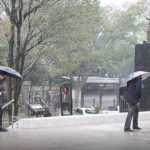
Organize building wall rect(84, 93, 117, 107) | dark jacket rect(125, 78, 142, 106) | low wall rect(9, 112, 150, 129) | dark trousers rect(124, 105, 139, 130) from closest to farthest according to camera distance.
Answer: dark jacket rect(125, 78, 142, 106) < dark trousers rect(124, 105, 139, 130) < low wall rect(9, 112, 150, 129) < building wall rect(84, 93, 117, 107)

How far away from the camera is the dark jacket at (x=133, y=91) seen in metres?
12.0

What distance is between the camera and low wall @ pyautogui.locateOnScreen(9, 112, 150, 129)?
43.5ft

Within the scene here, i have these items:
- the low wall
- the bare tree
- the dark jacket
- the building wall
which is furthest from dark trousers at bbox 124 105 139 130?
the building wall

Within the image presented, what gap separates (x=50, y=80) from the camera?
3916 centimetres

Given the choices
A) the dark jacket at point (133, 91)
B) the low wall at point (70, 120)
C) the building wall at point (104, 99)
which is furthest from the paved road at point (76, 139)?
the building wall at point (104, 99)

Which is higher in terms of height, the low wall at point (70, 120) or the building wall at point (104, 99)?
the building wall at point (104, 99)

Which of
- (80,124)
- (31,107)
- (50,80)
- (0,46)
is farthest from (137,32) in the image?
(80,124)

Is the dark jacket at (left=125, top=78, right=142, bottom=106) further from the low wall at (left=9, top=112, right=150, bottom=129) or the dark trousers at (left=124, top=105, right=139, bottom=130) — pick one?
the low wall at (left=9, top=112, right=150, bottom=129)

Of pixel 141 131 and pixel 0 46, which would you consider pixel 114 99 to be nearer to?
pixel 0 46

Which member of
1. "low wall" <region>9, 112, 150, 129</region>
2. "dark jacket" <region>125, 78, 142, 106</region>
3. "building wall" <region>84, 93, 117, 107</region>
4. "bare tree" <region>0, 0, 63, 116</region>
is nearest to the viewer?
"dark jacket" <region>125, 78, 142, 106</region>

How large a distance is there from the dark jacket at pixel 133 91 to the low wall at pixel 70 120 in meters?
2.82

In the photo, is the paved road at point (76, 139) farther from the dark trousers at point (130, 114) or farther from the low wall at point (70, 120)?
the low wall at point (70, 120)

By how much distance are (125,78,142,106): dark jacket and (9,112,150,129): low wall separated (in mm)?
2817

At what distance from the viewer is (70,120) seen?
14453 millimetres
